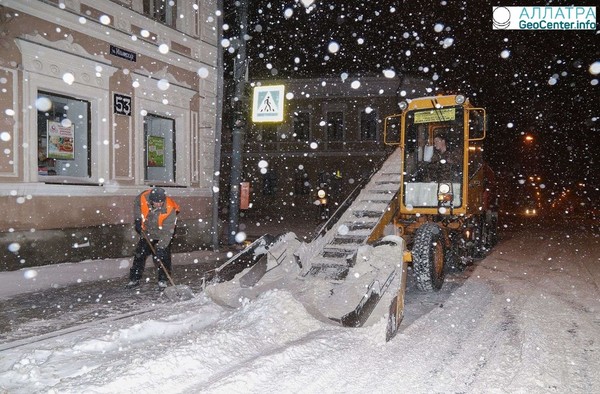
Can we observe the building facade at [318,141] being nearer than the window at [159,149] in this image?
No

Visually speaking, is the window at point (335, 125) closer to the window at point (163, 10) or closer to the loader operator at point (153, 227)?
the window at point (163, 10)

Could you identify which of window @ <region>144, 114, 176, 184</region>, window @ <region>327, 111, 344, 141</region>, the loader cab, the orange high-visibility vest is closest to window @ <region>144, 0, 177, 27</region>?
window @ <region>144, 114, 176, 184</region>

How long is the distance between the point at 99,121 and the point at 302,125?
2197cm

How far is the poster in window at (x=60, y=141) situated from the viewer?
918cm

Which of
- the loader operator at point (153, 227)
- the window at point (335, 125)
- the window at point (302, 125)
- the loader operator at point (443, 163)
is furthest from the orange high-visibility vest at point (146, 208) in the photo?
the window at point (302, 125)

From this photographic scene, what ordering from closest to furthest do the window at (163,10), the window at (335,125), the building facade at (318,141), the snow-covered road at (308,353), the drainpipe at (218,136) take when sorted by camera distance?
the snow-covered road at (308,353), the window at (163,10), the drainpipe at (218,136), the building facade at (318,141), the window at (335,125)

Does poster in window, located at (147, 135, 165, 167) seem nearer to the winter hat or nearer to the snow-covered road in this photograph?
the winter hat

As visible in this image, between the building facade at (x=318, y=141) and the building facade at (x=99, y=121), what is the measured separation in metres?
17.9

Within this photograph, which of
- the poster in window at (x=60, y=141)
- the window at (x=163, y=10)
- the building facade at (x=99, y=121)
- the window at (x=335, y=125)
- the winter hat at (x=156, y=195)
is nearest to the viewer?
the winter hat at (x=156, y=195)

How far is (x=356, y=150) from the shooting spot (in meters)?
30.4

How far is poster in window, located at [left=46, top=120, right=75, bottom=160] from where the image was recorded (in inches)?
361

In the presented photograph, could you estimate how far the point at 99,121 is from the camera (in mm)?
9688

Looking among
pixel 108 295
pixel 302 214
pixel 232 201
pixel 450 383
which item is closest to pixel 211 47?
pixel 232 201

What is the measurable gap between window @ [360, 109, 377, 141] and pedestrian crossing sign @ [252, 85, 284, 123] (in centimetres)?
1882
